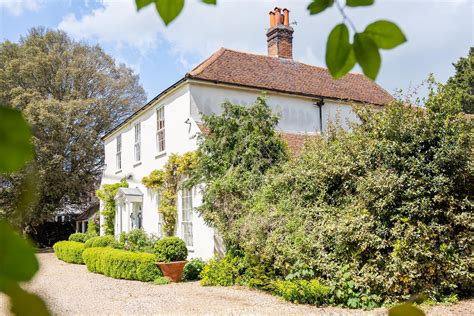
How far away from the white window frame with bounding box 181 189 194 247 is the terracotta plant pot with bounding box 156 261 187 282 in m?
2.12

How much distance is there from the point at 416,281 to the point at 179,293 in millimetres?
4889

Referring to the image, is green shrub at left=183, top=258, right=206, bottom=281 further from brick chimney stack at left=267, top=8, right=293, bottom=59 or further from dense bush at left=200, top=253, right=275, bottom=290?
brick chimney stack at left=267, top=8, right=293, bottom=59

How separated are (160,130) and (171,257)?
590 centimetres

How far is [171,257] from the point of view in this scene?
462 inches

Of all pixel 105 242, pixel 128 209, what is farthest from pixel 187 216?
pixel 128 209

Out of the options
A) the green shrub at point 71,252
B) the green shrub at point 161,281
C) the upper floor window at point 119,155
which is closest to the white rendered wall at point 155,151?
the upper floor window at point 119,155

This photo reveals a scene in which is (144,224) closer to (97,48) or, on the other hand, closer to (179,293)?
(179,293)

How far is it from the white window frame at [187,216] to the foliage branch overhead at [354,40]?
13.0 meters

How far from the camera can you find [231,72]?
15.4 metres

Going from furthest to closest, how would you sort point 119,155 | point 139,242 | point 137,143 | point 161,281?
point 119,155
point 137,143
point 139,242
point 161,281

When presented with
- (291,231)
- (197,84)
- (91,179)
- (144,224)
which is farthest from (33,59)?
(291,231)

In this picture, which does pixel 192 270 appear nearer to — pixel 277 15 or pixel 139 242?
pixel 139 242

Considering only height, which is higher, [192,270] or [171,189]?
[171,189]

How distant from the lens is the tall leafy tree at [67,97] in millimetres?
25234
